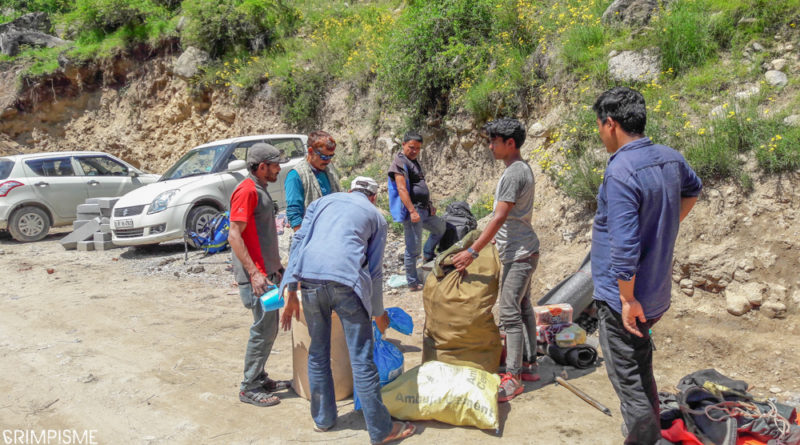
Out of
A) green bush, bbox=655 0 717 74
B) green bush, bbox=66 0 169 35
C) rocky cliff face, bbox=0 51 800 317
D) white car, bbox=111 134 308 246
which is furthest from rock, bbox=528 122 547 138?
green bush, bbox=66 0 169 35

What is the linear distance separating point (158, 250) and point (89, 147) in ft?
35.7

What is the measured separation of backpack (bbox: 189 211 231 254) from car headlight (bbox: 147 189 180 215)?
65 centimetres

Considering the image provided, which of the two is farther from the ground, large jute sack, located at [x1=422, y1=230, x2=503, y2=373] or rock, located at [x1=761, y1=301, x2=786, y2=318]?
large jute sack, located at [x1=422, y1=230, x2=503, y2=373]

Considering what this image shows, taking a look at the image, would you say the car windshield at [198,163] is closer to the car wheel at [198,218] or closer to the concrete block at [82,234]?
the car wheel at [198,218]

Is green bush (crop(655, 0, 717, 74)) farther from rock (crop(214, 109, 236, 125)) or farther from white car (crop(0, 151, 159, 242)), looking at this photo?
rock (crop(214, 109, 236, 125))

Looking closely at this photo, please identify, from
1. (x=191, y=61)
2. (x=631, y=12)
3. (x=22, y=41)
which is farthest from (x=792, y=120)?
(x=22, y=41)

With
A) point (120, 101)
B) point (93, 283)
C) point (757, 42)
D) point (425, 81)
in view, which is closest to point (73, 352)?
point (93, 283)

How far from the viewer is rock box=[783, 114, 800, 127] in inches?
206

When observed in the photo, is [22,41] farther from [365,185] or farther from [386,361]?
[386,361]

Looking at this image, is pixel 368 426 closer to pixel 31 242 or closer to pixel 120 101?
pixel 31 242

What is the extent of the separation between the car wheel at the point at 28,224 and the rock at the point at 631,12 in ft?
37.0

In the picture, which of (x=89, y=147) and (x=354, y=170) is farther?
(x=89, y=147)

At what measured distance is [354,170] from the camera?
12047mm

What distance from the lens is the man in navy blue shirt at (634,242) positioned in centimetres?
262
